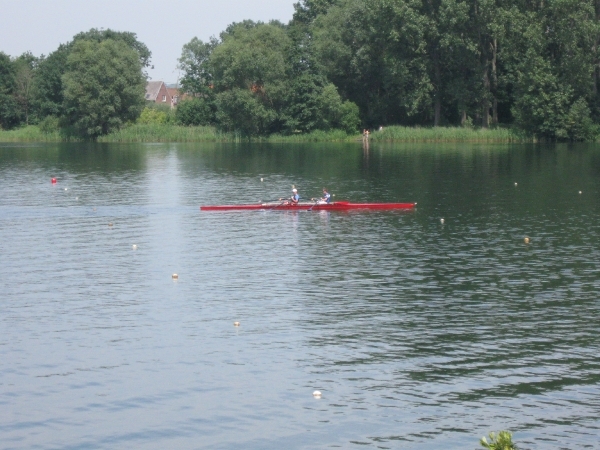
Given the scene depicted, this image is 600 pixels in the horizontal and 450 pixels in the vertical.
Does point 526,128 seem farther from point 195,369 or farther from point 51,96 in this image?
point 195,369

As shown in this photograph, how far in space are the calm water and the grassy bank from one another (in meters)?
49.1

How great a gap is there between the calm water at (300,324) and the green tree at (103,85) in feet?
208

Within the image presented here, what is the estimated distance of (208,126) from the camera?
115938 mm

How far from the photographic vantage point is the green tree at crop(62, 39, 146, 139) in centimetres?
11081

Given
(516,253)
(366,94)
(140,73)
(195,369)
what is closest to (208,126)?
(140,73)

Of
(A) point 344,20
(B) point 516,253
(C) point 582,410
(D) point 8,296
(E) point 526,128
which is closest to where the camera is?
(C) point 582,410

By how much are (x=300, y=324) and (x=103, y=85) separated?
9374 centimetres

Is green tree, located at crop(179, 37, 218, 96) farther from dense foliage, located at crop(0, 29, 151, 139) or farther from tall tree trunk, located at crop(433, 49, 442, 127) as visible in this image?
tall tree trunk, located at crop(433, 49, 442, 127)

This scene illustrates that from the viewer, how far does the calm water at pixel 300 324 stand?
58.7ft

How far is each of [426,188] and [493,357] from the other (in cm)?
3348

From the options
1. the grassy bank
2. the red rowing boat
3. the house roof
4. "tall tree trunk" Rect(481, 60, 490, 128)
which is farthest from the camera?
the house roof

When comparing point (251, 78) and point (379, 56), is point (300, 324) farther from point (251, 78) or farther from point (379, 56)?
point (251, 78)

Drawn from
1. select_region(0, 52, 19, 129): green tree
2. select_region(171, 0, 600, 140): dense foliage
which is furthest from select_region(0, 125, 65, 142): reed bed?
select_region(171, 0, 600, 140): dense foliage

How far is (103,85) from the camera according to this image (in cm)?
11188
